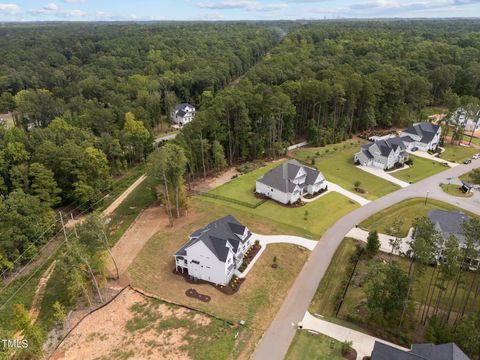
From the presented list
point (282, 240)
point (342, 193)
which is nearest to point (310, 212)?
point (282, 240)

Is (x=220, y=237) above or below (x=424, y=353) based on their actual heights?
above

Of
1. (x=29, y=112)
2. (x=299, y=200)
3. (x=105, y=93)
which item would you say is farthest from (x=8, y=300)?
(x=105, y=93)

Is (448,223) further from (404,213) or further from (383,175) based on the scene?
(383,175)

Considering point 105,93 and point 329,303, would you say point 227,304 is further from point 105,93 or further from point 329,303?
point 105,93

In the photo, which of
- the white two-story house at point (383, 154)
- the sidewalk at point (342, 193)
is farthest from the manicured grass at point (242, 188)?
the white two-story house at point (383, 154)

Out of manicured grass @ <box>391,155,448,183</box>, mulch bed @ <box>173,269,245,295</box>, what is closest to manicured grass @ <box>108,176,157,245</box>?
mulch bed @ <box>173,269,245,295</box>

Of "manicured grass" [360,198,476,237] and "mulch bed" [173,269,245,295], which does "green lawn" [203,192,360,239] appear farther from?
"mulch bed" [173,269,245,295]
